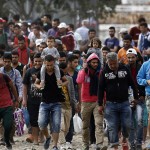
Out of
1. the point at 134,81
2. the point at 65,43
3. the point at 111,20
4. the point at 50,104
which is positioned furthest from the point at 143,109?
the point at 111,20

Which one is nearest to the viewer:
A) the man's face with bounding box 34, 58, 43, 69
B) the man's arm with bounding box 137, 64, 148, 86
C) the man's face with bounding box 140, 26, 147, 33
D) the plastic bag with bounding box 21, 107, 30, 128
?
the man's arm with bounding box 137, 64, 148, 86

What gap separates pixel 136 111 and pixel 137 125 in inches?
14.0

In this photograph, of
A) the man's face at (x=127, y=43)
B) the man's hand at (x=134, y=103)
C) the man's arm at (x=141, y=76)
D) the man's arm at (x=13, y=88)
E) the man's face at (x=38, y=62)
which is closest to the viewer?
the man's arm at (x=141, y=76)

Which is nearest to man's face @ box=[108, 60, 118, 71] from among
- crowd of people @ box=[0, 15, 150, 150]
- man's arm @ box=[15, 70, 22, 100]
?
crowd of people @ box=[0, 15, 150, 150]

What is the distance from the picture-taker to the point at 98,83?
56.3 ft

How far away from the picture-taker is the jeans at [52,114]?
57.5ft

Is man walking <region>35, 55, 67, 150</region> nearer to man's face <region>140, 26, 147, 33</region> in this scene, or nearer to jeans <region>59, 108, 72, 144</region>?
jeans <region>59, 108, 72, 144</region>

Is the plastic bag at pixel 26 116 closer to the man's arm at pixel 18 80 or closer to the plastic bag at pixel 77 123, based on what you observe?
the man's arm at pixel 18 80

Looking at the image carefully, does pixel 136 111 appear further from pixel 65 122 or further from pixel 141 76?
pixel 65 122

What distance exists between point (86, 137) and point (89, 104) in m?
0.67

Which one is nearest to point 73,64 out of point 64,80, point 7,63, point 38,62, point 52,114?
point 38,62

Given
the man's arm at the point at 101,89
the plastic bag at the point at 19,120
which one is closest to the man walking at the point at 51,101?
the man's arm at the point at 101,89

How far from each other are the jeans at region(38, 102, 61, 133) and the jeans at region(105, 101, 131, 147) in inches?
43.3

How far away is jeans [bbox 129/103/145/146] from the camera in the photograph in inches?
699
